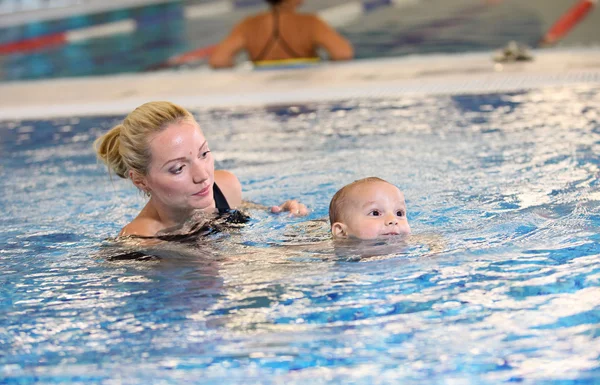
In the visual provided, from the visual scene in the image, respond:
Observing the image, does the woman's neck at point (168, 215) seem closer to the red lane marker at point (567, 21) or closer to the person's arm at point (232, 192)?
the person's arm at point (232, 192)

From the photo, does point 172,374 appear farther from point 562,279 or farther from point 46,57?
point 46,57

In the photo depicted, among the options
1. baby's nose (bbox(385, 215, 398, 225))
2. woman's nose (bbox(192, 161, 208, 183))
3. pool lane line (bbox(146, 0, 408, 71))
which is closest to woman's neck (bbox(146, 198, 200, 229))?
woman's nose (bbox(192, 161, 208, 183))

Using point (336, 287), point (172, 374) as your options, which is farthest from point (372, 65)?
point (172, 374)

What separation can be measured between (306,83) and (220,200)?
310cm

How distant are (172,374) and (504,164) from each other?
245 cm

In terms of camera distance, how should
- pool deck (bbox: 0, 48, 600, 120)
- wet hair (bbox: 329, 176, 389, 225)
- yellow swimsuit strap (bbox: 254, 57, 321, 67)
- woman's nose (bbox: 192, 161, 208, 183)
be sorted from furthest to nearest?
yellow swimsuit strap (bbox: 254, 57, 321, 67)
pool deck (bbox: 0, 48, 600, 120)
wet hair (bbox: 329, 176, 389, 225)
woman's nose (bbox: 192, 161, 208, 183)

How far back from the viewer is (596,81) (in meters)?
5.54

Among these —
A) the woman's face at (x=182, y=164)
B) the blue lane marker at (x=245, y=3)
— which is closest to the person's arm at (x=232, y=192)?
the woman's face at (x=182, y=164)

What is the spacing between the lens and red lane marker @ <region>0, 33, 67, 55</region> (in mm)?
11320

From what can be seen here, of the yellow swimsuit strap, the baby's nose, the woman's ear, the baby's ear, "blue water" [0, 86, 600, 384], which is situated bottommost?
"blue water" [0, 86, 600, 384]

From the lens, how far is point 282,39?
24.2ft

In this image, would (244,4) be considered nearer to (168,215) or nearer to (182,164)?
(168,215)

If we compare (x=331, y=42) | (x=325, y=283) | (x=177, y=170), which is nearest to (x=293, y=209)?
(x=177, y=170)

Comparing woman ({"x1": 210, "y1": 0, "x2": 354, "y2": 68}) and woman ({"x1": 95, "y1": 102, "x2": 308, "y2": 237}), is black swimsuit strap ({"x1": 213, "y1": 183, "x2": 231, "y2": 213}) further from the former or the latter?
woman ({"x1": 210, "y1": 0, "x2": 354, "y2": 68})
